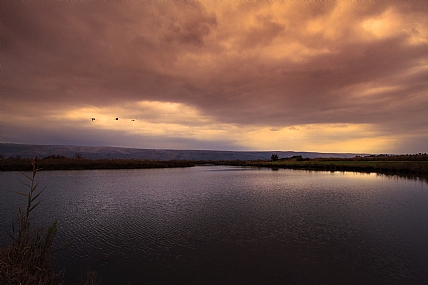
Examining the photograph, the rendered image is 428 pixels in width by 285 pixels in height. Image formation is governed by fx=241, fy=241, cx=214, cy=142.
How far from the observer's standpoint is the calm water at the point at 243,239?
842 cm

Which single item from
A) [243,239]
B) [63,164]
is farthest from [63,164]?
[243,239]

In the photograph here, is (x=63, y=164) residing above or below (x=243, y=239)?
above

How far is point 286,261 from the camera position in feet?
30.4

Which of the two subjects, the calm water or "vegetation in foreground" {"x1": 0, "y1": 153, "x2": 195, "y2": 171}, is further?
"vegetation in foreground" {"x1": 0, "y1": 153, "x2": 195, "y2": 171}

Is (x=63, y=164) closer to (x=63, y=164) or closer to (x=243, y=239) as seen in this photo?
(x=63, y=164)

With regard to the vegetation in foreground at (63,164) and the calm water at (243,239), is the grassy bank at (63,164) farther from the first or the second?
the calm water at (243,239)

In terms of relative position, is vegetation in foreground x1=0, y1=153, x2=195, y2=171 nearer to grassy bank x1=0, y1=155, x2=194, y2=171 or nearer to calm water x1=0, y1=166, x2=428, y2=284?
grassy bank x1=0, y1=155, x2=194, y2=171

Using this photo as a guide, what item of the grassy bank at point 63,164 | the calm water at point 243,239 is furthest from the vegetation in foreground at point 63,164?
the calm water at point 243,239

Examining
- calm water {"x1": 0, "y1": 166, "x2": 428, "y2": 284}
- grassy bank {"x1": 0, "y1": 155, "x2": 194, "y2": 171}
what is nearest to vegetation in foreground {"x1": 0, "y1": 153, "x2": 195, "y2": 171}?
grassy bank {"x1": 0, "y1": 155, "x2": 194, "y2": 171}

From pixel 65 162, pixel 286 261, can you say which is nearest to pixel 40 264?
pixel 286 261

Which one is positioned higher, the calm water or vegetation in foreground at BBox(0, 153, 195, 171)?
vegetation in foreground at BBox(0, 153, 195, 171)

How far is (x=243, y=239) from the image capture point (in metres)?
11.6

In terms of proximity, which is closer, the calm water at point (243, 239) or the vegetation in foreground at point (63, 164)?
the calm water at point (243, 239)

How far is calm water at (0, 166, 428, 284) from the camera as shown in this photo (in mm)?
8422
